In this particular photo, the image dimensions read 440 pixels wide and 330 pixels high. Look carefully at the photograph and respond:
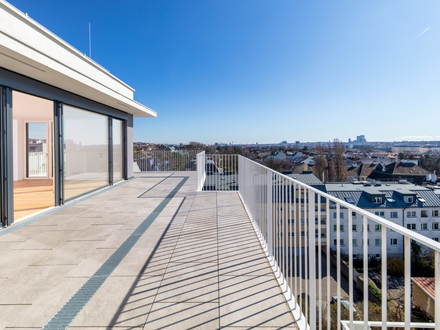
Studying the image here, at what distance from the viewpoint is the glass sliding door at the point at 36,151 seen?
8969mm

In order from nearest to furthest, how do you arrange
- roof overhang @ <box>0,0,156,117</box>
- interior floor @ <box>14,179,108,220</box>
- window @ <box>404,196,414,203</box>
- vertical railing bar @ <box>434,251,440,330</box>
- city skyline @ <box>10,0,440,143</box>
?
vertical railing bar @ <box>434,251,440,330</box>
roof overhang @ <box>0,0,156,117</box>
window @ <box>404,196,414,203</box>
interior floor @ <box>14,179,108,220</box>
city skyline @ <box>10,0,440,143</box>

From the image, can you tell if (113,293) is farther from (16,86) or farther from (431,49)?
(431,49)

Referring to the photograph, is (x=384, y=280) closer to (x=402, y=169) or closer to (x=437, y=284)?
(x=437, y=284)

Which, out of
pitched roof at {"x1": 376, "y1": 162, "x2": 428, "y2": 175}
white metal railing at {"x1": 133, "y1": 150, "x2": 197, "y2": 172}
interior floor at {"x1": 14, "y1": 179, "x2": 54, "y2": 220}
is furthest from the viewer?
white metal railing at {"x1": 133, "y1": 150, "x2": 197, "y2": 172}

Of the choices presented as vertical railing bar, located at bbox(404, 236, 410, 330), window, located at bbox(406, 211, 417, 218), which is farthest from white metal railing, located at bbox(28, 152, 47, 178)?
vertical railing bar, located at bbox(404, 236, 410, 330)

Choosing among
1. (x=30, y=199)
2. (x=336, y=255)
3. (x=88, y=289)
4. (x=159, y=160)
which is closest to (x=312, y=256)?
(x=336, y=255)

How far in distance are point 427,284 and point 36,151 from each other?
11326 mm

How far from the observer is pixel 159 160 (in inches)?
505

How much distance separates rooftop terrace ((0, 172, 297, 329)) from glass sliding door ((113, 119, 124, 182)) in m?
3.97

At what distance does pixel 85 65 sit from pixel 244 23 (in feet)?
50.0

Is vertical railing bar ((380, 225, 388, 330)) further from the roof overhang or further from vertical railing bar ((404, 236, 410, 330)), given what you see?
the roof overhang

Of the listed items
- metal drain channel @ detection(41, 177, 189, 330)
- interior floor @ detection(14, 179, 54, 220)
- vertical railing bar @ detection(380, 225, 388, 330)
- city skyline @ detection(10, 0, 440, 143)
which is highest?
city skyline @ detection(10, 0, 440, 143)

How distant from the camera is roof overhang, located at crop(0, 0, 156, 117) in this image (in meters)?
3.09

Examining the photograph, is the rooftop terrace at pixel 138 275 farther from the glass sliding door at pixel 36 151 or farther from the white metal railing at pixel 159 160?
the white metal railing at pixel 159 160
